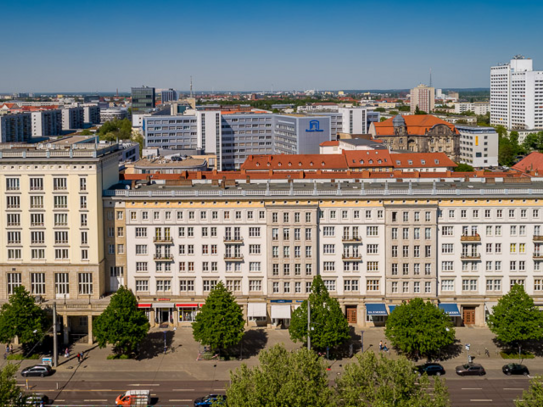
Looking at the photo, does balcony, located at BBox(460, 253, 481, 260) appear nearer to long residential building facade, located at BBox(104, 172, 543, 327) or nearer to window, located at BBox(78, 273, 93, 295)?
long residential building facade, located at BBox(104, 172, 543, 327)

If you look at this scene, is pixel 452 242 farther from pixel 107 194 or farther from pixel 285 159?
pixel 285 159

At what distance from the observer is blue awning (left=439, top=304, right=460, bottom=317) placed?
96562 mm

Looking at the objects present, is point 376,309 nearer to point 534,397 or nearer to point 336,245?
point 336,245

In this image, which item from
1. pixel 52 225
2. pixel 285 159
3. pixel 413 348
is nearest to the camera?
pixel 413 348

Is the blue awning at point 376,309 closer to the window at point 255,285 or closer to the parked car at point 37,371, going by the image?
the window at point 255,285

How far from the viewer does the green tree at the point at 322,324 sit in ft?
285

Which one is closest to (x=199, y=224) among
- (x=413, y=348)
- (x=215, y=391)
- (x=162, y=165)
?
(x=215, y=391)

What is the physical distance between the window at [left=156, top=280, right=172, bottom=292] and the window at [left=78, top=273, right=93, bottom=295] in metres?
9.07

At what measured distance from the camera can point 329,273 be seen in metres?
99.2

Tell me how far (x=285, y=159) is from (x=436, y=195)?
8713 centimetres

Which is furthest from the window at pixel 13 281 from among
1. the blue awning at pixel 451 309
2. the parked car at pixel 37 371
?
the blue awning at pixel 451 309

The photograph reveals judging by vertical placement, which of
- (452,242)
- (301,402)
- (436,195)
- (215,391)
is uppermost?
(436,195)

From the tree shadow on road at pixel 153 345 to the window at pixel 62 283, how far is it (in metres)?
13.1

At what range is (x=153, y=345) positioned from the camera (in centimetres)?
9394
